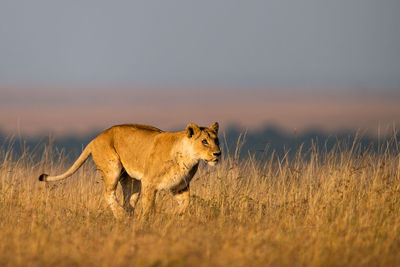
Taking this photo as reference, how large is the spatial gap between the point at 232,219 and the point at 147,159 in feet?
5.63

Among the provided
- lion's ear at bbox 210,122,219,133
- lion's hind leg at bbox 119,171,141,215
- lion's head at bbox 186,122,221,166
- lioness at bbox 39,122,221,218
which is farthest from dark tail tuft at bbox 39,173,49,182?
lion's ear at bbox 210,122,219,133

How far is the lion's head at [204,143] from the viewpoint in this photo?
9203 mm

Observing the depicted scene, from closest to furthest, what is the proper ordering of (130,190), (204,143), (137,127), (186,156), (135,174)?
(204,143), (186,156), (135,174), (137,127), (130,190)

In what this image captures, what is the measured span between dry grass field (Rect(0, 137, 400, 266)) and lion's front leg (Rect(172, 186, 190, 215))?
7.1 inches

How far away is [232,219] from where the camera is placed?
9.40m

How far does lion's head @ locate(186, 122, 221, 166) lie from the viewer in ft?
30.2

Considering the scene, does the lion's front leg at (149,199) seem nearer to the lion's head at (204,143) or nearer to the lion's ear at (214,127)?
the lion's head at (204,143)

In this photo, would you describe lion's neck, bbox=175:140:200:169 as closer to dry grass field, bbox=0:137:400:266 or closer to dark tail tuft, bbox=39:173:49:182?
dry grass field, bbox=0:137:400:266

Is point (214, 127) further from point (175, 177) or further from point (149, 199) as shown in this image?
point (149, 199)

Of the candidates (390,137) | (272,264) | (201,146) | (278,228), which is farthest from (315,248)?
(390,137)

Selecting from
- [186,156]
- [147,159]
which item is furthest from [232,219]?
[147,159]

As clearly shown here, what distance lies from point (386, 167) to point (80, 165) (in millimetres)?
5096

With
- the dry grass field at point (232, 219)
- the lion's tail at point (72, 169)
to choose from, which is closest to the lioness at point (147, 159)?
the lion's tail at point (72, 169)

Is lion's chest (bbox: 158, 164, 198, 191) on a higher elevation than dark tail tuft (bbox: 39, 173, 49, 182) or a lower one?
higher
